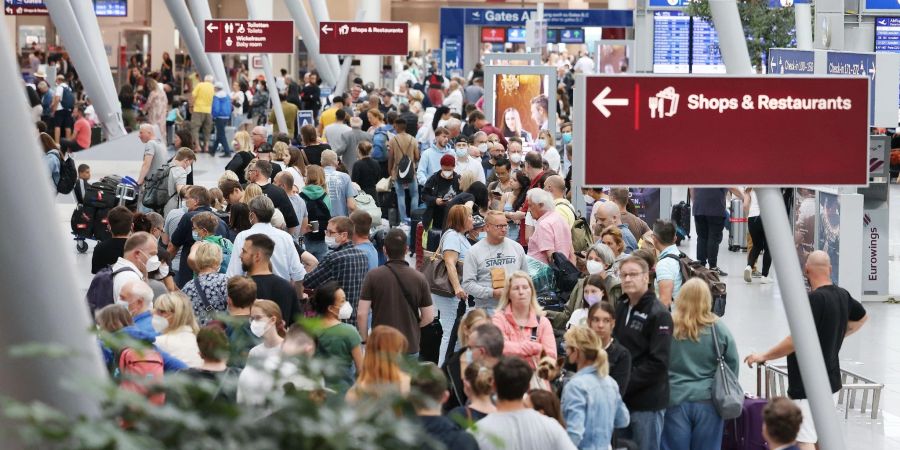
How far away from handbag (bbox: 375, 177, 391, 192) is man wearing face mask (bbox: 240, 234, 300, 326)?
853 centimetres

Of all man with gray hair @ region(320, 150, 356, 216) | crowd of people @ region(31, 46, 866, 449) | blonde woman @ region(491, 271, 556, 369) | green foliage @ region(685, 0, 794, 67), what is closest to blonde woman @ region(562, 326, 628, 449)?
crowd of people @ region(31, 46, 866, 449)

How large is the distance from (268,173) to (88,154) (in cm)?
1142

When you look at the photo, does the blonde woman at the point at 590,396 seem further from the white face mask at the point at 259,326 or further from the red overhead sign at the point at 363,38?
the red overhead sign at the point at 363,38

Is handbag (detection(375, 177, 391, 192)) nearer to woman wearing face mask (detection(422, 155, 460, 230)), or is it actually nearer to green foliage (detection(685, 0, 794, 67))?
woman wearing face mask (detection(422, 155, 460, 230))

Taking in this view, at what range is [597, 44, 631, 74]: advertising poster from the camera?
39.9 metres

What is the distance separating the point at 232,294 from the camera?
7.57 meters

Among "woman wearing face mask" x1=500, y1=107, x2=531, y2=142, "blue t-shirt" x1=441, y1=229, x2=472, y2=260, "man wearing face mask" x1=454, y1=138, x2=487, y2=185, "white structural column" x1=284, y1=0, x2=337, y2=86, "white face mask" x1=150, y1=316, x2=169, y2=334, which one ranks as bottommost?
"white face mask" x1=150, y1=316, x2=169, y2=334

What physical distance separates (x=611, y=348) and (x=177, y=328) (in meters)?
2.25

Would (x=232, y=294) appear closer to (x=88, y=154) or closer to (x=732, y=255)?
(x=732, y=255)

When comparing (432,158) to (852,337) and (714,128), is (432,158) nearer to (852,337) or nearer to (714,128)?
(852,337)

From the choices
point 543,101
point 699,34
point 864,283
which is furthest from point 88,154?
point 864,283

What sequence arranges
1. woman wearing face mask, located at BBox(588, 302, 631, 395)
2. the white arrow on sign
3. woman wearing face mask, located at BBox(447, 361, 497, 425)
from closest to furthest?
1. the white arrow on sign
2. woman wearing face mask, located at BBox(447, 361, 497, 425)
3. woman wearing face mask, located at BBox(588, 302, 631, 395)

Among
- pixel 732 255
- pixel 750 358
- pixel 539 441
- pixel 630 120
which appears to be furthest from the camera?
pixel 732 255

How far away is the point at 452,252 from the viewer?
10102 millimetres
